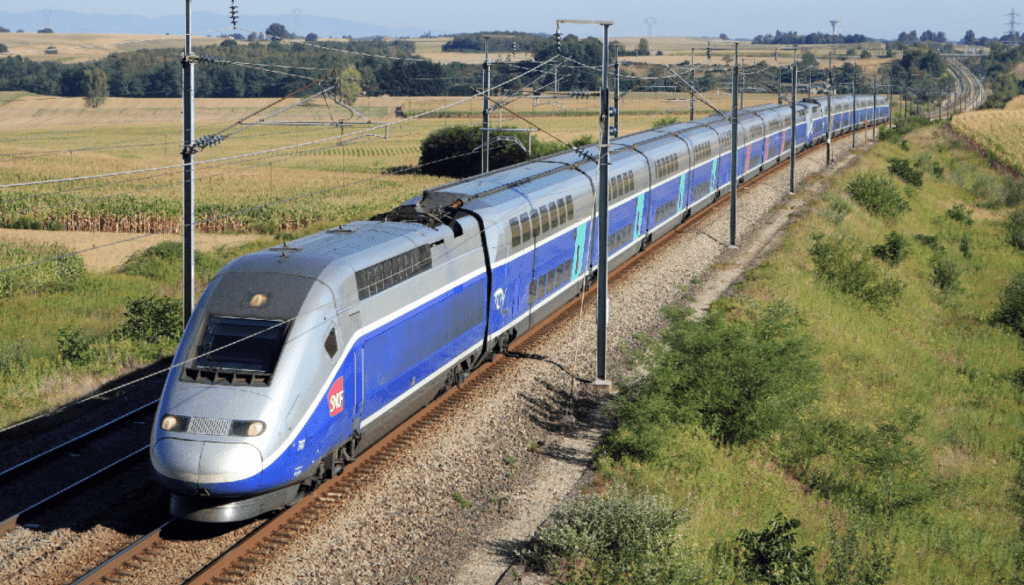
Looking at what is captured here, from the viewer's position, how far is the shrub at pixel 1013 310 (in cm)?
3812

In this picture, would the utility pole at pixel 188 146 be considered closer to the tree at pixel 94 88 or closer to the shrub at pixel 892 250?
the shrub at pixel 892 250

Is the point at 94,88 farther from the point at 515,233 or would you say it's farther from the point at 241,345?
the point at 241,345

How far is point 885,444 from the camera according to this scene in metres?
21.7

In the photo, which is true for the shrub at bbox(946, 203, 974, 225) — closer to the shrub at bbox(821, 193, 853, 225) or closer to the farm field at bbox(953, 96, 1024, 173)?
the shrub at bbox(821, 193, 853, 225)

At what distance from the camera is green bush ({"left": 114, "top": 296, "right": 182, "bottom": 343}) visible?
27.0m

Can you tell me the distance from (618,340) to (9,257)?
1274 inches

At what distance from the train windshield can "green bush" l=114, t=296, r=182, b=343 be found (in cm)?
1273

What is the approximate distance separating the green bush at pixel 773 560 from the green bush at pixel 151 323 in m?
17.7

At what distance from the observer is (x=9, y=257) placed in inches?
1789

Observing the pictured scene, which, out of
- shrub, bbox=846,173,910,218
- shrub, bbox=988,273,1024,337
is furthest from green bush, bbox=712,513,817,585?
shrub, bbox=846,173,910,218

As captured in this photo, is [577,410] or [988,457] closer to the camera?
[577,410]

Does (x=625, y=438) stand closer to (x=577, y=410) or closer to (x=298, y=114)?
(x=577, y=410)

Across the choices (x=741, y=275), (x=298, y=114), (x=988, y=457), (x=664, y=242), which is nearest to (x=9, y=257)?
(x=664, y=242)

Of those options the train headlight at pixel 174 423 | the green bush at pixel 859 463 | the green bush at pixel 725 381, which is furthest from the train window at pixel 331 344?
the green bush at pixel 859 463
